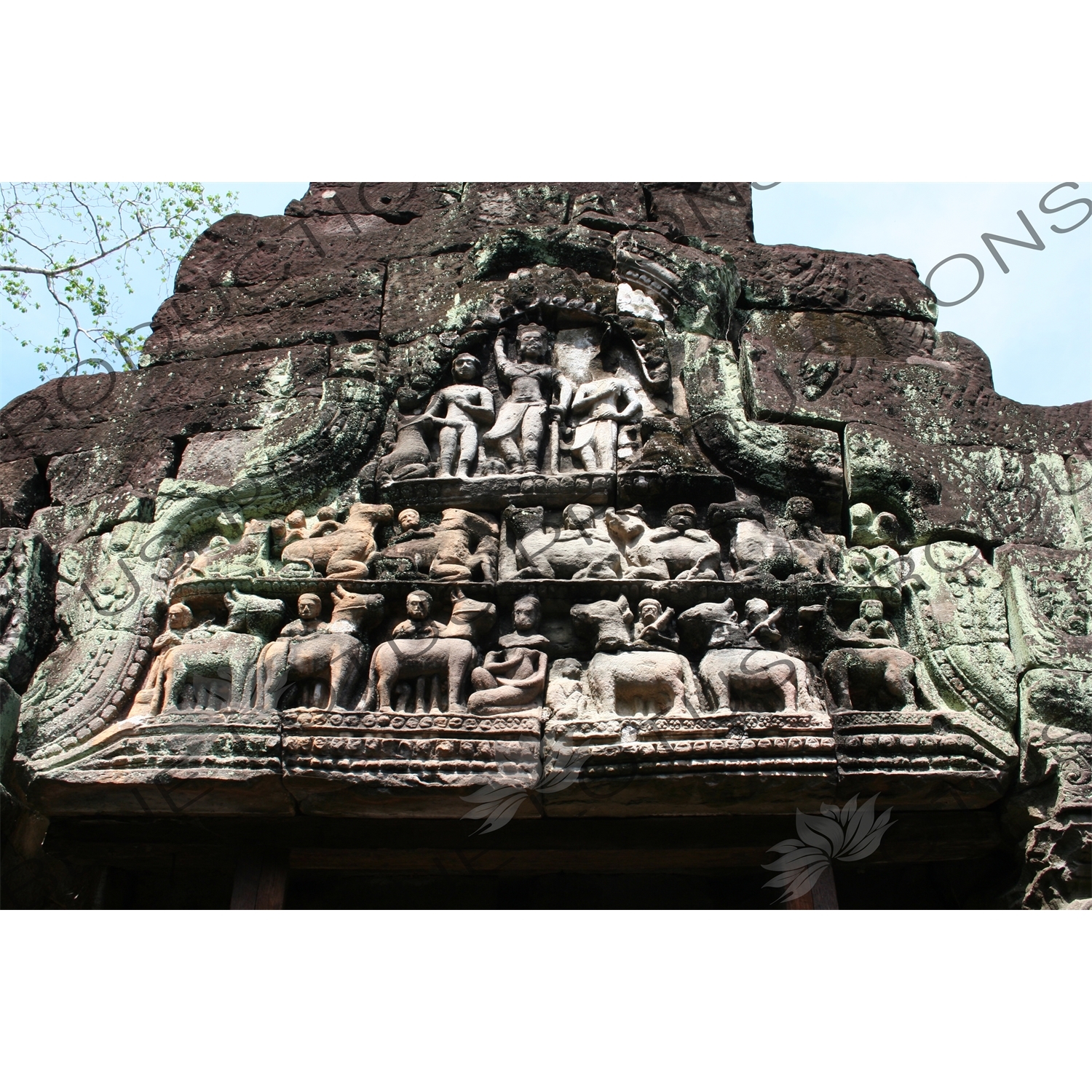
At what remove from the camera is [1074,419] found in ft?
18.4

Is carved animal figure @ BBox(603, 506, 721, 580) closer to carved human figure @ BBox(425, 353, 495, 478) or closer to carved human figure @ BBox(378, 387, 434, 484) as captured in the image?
carved human figure @ BBox(425, 353, 495, 478)

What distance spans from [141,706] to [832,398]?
11.3ft

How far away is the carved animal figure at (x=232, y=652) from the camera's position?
4426mm

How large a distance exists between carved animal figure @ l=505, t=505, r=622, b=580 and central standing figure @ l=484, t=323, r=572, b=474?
0.36 m

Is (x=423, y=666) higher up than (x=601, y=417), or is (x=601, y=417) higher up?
(x=601, y=417)

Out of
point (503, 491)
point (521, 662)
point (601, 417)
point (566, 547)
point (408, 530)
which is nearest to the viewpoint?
point (521, 662)

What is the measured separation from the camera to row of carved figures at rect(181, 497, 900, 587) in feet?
15.8

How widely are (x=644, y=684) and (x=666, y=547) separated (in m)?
0.76

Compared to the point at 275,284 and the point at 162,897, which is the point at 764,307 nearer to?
the point at 275,284

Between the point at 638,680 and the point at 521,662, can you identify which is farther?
the point at 521,662

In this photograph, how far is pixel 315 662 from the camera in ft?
14.5

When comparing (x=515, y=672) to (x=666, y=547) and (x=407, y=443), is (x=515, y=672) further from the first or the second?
(x=407, y=443)

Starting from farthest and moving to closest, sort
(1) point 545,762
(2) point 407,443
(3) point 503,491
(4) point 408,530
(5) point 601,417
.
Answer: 1. (5) point 601,417
2. (2) point 407,443
3. (3) point 503,491
4. (4) point 408,530
5. (1) point 545,762

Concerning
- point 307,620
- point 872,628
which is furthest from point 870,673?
point 307,620
